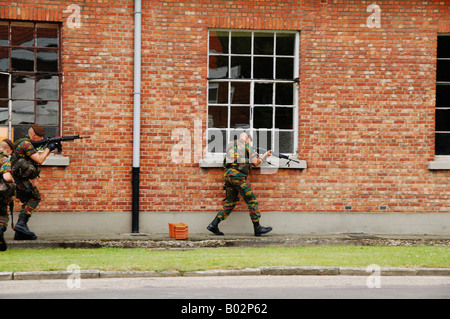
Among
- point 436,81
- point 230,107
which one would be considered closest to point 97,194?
point 230,107

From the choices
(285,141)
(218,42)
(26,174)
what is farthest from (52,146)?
(285,141)

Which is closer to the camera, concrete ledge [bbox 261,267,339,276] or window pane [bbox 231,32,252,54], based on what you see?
concrete ledge [bbox 261,267,339,276]

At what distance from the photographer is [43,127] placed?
41.4 feet

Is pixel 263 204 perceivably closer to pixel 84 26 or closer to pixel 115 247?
pixel 115 247

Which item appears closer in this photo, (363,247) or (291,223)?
(363,247)

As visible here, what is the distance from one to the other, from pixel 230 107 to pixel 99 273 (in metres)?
5.19

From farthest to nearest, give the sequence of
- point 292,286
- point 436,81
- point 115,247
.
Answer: point 436,81, point 115,247, point 292,286

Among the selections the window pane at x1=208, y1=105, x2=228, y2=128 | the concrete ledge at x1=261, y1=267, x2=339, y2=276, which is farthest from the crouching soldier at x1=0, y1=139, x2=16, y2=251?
the concrete ledge at x1=261, y1=267, x2=339, y2=276

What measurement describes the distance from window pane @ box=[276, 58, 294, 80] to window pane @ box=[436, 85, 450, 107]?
301cm

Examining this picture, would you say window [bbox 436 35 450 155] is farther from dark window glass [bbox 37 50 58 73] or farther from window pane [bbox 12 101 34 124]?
window pane [bbox 12 101 34 124]

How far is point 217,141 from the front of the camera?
13.0 meters

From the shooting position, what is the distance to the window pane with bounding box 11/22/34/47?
12453mm

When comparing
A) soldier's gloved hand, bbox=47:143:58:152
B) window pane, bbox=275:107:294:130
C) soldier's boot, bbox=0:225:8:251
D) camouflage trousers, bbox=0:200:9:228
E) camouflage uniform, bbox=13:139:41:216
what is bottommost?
soldier's boot, bbox=0:225:8:251

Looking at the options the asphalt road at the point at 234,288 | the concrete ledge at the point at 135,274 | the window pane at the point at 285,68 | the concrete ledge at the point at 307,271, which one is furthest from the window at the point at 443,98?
the concrete ledge at the point at 135,274
